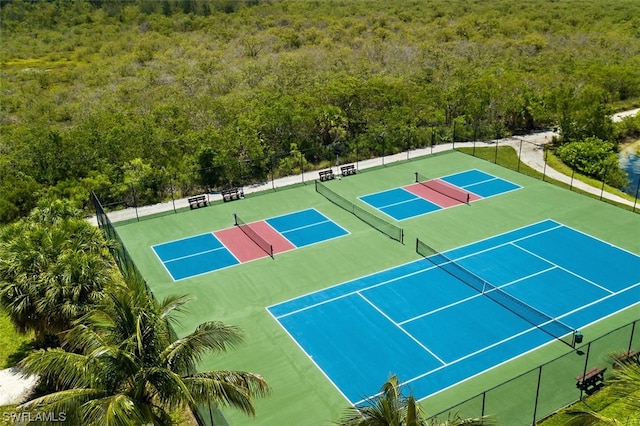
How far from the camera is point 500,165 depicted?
3909cm

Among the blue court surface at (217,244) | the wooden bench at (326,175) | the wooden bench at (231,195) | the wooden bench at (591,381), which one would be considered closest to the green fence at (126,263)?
the blue court surface at (217,244)

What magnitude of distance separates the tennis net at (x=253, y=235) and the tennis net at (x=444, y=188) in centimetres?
1142

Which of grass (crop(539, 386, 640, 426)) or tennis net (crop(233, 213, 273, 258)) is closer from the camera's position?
grass (crop(539, 386, 640, 426))

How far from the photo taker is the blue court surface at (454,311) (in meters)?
19.8

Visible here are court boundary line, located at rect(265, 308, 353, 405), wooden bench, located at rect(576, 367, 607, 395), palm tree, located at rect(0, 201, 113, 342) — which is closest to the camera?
palm tree, located at rect(0, 201, 113, 342)

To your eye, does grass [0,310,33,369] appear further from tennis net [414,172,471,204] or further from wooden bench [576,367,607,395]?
tennis net [414,172,471,204]

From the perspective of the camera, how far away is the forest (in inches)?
1412

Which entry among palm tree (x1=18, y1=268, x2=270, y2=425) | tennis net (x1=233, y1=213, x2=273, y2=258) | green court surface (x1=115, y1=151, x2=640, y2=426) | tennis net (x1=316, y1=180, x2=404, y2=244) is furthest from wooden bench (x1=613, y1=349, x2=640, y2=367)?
tennis net (x1=233, y1=213, x2=273, y2=258)

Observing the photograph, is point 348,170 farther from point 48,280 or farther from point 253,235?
point 48,280

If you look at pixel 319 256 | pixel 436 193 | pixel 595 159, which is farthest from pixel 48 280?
pixel 595 159

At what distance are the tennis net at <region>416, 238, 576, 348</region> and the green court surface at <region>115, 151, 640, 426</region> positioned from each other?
1.87ft

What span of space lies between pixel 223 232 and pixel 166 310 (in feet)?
58.3

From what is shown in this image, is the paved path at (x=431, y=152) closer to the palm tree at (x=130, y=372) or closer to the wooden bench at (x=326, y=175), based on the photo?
the wooden bench at (x=326, y=175)

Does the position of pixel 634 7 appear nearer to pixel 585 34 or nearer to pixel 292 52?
pixel 585 34
